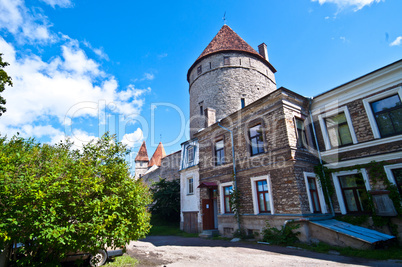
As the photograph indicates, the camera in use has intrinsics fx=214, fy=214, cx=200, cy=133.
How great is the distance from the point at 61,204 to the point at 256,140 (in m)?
10.4

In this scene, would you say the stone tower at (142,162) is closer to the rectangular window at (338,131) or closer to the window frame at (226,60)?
the window frame at (226,60)

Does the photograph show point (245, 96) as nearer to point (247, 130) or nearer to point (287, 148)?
point (247, 130)

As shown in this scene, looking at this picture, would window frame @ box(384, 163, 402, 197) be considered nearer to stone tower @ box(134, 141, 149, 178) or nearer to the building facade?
the building facade

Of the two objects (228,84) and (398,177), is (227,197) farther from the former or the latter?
(228,84)

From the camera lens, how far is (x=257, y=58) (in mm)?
23391

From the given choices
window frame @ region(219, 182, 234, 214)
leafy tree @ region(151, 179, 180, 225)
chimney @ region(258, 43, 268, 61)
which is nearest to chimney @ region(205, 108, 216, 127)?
window frame @ region(219, 182, 234, 214)

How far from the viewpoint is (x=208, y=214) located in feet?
50.9

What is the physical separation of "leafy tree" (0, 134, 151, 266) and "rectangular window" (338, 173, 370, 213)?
393 inches

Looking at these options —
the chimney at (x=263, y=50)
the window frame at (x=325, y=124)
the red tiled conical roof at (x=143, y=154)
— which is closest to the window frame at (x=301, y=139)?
the window frame at (x=325, y=124)

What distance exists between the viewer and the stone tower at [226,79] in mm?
21500

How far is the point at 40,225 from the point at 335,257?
9016 millimetres

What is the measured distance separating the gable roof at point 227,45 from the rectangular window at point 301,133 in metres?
13.1

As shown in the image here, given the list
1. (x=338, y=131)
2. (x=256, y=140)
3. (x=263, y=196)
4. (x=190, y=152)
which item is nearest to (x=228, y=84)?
(x=190, y=152)

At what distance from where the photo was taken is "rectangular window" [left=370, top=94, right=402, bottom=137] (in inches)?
378
